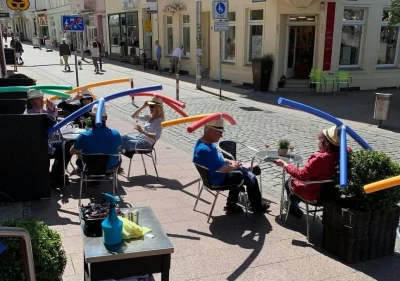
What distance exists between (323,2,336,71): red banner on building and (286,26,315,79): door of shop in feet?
3.62

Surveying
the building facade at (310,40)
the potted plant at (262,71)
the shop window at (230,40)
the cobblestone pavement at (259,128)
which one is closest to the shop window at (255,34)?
the building facade at (310,40)

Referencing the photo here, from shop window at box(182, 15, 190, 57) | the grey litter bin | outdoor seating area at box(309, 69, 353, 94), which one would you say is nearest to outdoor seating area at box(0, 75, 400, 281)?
the grey litter bin

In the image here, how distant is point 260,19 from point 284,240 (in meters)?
14.6

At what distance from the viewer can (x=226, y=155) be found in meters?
6.23

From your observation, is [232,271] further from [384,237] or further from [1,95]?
[1,95]

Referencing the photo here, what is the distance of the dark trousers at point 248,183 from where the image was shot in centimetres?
542

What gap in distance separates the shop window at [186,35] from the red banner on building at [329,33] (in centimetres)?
882

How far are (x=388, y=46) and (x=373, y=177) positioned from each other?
53.6 ft

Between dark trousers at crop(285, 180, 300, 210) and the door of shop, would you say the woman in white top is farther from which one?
the door of shop

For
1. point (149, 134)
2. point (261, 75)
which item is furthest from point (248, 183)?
point (261, 75)

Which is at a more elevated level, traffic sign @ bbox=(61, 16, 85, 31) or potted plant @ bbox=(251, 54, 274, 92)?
traffic sign @ bbox=(61, 16, 85, 31)

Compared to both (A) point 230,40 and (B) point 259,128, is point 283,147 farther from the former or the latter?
(A) point 230,40

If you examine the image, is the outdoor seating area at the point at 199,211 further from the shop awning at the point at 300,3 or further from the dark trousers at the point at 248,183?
the shop awning at the point at 300,3

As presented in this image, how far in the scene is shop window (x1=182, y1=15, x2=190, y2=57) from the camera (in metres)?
23.2
